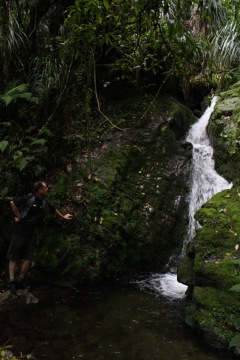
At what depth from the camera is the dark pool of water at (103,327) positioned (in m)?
3.93

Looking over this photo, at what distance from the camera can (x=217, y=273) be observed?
462 centimetres

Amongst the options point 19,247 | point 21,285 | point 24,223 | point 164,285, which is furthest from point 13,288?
point 164,285

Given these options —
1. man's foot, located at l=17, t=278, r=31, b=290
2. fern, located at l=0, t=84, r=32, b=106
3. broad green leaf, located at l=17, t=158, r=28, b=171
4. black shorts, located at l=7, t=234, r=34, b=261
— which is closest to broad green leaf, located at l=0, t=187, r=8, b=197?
broad green leaf, located at l=17, t=158, r=28, b=171

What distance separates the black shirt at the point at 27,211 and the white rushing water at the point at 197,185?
→ 223cm

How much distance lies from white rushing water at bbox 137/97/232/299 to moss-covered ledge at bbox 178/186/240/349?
2.83ft

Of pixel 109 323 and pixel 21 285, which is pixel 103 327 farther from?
pixel 21 285

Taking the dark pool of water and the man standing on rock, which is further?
the man standing on rock

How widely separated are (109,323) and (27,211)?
6.52 ft

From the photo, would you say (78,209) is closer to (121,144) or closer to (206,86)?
(121,144)

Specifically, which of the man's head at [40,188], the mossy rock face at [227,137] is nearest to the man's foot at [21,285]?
the man's head at [40,188]

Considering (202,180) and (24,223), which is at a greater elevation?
(202,180)

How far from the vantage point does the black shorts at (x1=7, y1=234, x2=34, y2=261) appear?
5102mm

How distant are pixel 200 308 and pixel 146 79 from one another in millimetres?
5812

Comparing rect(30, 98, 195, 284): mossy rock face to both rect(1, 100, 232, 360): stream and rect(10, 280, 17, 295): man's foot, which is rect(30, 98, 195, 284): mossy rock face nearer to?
rect(1, 100, 232, 360): stream
